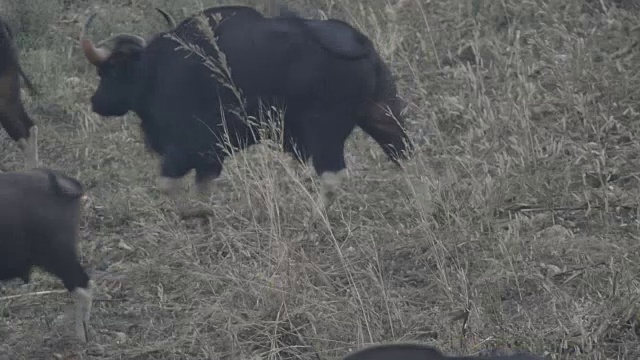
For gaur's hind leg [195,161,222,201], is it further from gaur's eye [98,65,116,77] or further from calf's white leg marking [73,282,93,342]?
calf's white leg marking [73,282,93,342]

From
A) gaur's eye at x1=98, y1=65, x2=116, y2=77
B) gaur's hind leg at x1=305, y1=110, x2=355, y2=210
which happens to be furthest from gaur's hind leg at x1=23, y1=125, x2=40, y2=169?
gaur's hind leg at x1=305, y1=110, x2=355, y2=210

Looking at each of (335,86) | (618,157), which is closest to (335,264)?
(335,86)

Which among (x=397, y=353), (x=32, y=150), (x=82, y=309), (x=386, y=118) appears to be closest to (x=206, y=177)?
(x=386, y=118)

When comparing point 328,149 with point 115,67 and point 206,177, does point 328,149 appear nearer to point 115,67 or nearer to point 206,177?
point 206,177

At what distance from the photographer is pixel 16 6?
10.2 metres

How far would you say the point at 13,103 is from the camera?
7.76m

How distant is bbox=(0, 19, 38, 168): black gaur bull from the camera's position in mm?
7508

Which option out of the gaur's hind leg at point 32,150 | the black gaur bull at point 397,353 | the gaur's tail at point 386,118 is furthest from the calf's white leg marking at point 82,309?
the black gaur bull at point 397,353

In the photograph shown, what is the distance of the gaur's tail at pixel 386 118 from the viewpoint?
6.55 metres

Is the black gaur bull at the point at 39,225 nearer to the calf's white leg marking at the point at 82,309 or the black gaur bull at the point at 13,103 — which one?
the calf's white leg marking at the point at 82,309

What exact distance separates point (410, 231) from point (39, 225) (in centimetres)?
178

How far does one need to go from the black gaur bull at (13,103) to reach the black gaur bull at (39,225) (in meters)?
2.08

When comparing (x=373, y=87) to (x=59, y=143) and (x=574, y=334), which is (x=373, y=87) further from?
(x=59, y=143)


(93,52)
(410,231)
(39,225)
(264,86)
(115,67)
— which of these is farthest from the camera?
(115,67)
